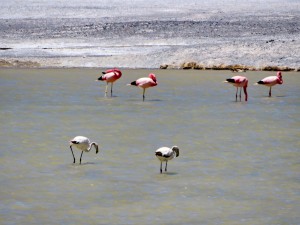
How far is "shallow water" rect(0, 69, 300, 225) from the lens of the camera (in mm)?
7730

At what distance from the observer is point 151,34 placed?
35.9 meters

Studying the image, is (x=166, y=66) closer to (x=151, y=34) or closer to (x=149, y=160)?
(x=151, y=34)

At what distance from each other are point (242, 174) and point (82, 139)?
182cm

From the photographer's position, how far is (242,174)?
926 cm

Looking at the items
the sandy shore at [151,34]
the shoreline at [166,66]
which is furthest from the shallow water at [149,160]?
the sandy shore at [151,34]

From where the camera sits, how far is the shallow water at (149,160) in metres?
7.73

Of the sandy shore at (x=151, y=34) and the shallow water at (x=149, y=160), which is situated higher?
the sandy shore at (x=151, y=34)

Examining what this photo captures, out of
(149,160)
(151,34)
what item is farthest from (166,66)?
(149,160)

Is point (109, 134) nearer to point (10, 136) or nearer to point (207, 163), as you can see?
point (10, 136)

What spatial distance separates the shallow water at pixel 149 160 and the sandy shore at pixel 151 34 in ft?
34.7

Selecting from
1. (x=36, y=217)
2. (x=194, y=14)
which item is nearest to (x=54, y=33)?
(x=194, y=14)

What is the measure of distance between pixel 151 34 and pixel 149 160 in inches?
1029

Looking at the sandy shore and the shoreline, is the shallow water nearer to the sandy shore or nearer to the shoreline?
the shoreline

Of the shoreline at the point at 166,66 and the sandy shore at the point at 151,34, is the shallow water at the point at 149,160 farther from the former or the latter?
the sandy shore at the point at 151,34
